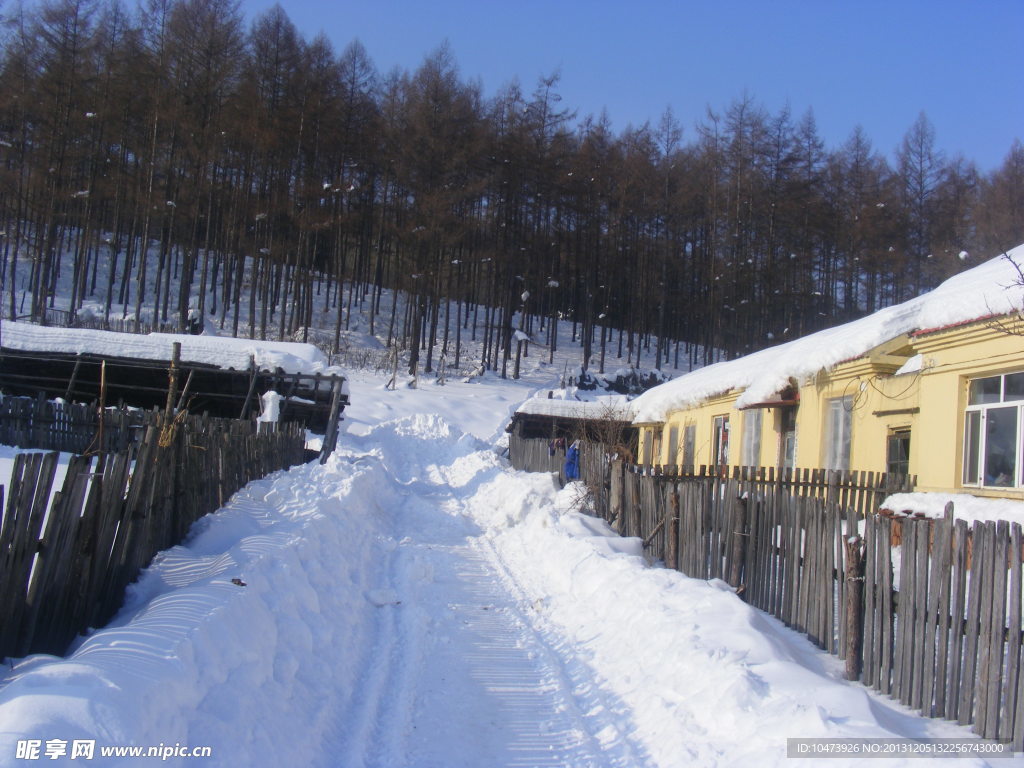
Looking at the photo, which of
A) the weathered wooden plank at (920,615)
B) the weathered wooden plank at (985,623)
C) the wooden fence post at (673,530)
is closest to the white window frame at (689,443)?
the wooden fence post at (673,530)

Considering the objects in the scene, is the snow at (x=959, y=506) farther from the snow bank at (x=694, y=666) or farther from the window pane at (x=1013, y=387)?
the snow bank at (x=694, y=666)

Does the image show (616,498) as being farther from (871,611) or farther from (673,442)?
(673,442)

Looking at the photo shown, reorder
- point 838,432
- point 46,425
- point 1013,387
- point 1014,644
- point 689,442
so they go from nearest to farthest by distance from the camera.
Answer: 1. point 1014,644
2. point 1013,387
3. point 838,432
4. point 46,425
5. point 689,442

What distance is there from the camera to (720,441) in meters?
18.8

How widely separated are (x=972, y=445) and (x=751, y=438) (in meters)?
7.54

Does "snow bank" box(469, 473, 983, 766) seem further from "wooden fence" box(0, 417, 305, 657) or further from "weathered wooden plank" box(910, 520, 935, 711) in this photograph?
"wooden fence" box(0, 417, 305, 657)

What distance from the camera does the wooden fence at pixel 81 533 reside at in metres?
4.25

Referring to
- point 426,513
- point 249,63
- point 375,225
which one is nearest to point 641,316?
point 375,225

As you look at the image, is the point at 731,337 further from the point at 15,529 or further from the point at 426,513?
the point at 15,529

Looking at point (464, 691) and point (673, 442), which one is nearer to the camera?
point (464, 691)

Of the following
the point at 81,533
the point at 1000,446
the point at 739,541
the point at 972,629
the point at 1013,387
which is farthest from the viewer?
the point at 1000,446

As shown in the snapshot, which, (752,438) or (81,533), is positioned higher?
(752,438)

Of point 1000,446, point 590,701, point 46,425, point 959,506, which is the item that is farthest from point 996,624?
point 46,425

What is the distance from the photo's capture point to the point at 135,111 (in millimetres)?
33906
